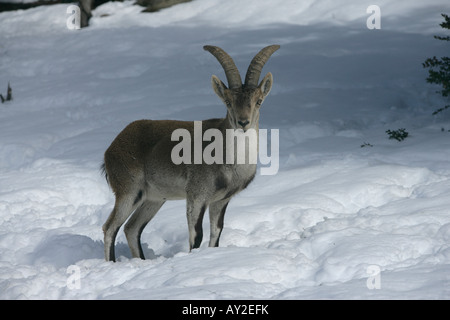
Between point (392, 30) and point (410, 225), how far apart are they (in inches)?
461

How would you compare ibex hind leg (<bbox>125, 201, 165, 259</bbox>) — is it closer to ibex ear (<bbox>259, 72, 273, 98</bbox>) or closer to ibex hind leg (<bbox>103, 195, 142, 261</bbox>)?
ibex hind leg (<bbox>103, 195, 142, 261</bbox>)

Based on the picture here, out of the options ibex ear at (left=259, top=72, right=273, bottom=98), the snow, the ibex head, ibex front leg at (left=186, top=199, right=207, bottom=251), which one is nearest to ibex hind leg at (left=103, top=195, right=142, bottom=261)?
the snow

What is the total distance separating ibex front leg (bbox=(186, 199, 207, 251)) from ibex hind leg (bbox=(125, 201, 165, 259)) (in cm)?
102

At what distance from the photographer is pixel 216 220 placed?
7516 mm

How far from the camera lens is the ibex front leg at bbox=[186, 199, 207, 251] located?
7.18 metres

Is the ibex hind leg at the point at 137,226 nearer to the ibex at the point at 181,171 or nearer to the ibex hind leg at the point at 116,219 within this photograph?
the ibex at the point at 181,171

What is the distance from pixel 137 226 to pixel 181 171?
1084mm

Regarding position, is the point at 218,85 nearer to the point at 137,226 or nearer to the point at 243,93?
the point at 243,93

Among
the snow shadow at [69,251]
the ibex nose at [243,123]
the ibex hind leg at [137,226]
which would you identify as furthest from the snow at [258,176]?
the ibex nose at [243,123]

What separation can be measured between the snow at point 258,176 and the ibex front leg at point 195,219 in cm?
45

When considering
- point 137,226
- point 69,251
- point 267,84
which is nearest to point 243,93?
point 267,84

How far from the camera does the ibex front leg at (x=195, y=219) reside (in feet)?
23.5

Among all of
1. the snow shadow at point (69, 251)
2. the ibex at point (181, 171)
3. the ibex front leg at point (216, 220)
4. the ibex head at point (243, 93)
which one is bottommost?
the snow shadow at point (69, 251)

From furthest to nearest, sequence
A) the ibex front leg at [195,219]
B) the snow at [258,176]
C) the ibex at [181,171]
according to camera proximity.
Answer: the ibex front leg at [195,219], the ibex at [181,171], the snow at [258,176]
